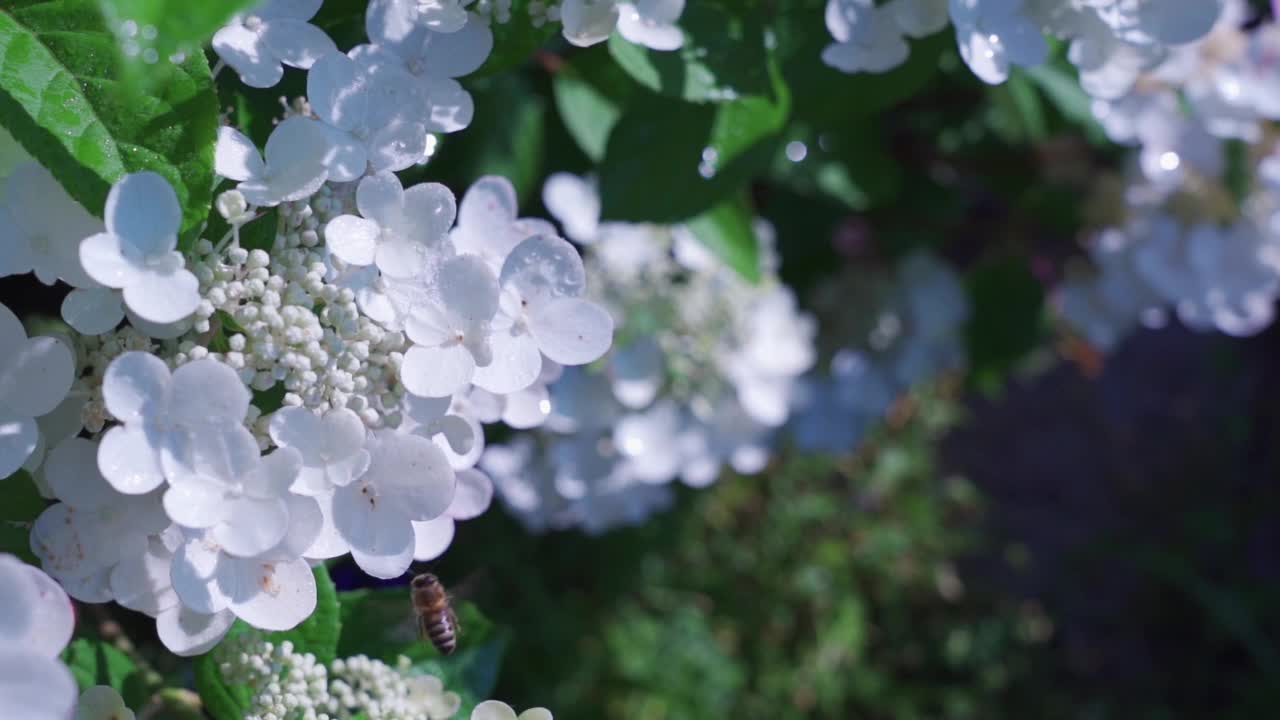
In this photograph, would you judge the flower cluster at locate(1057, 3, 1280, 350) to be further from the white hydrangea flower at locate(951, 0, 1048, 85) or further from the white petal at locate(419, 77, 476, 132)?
the white petal at locate(419, 77, 476, 132)

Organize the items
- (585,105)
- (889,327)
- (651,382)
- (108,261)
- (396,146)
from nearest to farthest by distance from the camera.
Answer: (108,261)
(396,146)
(585,105)
(651,382)
(889,327)

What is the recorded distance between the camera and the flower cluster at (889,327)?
1.99 metres

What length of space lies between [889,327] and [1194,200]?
1.82ft

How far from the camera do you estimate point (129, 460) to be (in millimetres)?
614

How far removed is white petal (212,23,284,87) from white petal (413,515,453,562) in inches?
12.3

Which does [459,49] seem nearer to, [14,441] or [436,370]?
[436,370]

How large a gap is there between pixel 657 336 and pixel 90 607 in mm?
728

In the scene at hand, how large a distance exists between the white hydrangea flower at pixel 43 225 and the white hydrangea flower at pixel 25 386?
43 mm

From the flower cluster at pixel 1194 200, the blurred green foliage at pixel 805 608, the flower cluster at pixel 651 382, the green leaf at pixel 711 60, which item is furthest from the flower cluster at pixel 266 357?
the blurred green foliage at pixel 805 608

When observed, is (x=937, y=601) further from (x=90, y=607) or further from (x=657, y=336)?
(x=90, y=607)

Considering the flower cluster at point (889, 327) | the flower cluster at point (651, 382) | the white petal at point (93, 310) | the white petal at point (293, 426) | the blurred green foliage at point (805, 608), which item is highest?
the white petal at point (93, 310)

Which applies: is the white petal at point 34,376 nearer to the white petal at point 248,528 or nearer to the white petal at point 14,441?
the white petal at point 14,441

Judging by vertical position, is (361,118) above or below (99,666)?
above

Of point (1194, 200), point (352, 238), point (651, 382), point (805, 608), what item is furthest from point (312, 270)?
point (805, 608)
